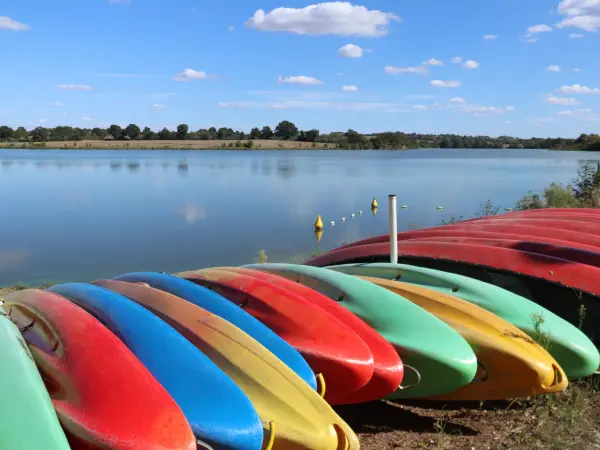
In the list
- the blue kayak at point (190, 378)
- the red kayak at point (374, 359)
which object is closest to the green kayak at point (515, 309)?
the red kayak at point (374, 359)

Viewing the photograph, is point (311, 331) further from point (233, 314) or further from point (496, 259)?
point (496, 259)

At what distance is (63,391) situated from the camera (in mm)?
2582

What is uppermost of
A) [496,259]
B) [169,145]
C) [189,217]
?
[169,145]

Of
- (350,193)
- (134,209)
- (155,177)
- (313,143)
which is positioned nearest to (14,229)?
(134,209)

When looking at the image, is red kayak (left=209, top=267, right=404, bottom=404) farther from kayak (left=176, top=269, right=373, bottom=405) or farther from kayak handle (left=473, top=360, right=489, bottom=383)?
kayak handle (left=473, top=360, right=489, bottom=383)

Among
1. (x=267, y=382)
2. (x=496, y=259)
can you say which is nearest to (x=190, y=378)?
(x=267, y=382)

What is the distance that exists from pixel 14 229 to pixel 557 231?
15023 millimetres

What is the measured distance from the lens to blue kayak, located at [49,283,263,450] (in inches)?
99.0

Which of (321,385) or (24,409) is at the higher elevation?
(24,409)

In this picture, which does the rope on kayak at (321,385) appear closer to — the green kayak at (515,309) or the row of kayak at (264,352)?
the row of kayak at (264,352)

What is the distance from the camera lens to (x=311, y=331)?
3465 mm

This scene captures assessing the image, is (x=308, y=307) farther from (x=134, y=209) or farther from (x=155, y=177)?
(x=155, y=177)

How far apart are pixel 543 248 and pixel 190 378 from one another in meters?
3.69

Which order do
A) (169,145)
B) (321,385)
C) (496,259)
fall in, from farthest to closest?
(169,145), (496,259), (321,385)
